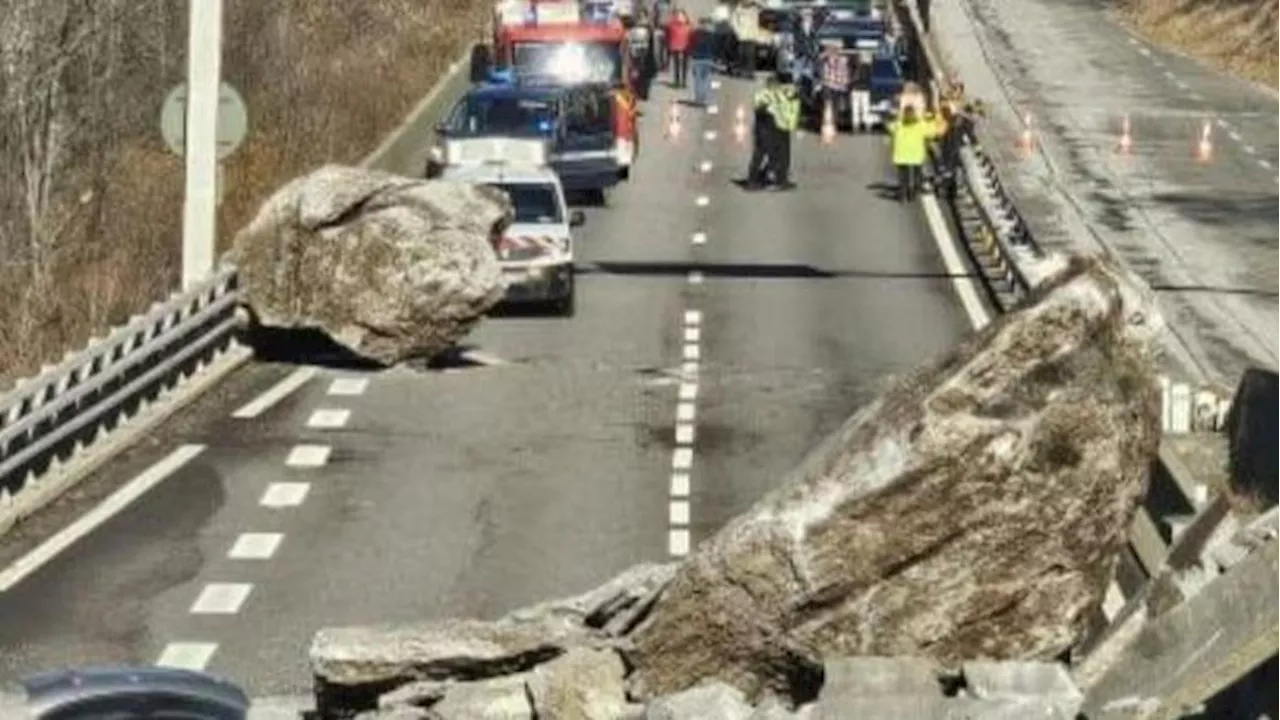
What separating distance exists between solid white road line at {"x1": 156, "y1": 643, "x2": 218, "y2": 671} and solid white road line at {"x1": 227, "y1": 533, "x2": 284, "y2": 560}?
275 cm

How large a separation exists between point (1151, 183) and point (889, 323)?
60.6ft

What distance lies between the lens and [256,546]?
71.3 ft

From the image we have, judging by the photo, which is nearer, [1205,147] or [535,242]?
[535,242]

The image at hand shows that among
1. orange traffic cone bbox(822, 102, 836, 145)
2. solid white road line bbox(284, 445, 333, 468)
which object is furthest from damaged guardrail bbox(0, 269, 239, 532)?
orange traffic cone bbox(822, 102, 836, 145)

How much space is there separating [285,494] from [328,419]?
3.55 m

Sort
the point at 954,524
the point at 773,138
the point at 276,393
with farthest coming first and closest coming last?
the point at 773,138 → the point at 276,393 → the point at 954,524

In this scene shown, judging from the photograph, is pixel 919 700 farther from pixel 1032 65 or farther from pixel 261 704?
pixel 1032 65

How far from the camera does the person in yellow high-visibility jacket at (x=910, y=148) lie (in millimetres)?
45969

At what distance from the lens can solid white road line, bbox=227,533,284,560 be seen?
21359 millimetres

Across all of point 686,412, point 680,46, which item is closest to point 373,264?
point 686,412

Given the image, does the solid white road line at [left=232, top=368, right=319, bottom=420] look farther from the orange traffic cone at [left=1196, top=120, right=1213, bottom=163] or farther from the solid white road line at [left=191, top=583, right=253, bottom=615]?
the orange traffic cone at [left=1196, top=120, right=1213, bottom=163]

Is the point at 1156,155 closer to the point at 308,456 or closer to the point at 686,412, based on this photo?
the point at 686,412

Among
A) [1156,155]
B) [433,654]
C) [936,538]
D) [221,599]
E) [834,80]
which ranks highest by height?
[936,538]

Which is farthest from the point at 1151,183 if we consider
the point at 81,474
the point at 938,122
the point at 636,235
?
the point at 81,474
